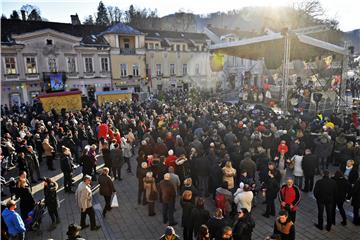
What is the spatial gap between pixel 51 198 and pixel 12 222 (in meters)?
1.30

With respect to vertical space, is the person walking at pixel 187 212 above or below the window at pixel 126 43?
below

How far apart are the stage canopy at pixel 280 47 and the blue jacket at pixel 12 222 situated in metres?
15.7

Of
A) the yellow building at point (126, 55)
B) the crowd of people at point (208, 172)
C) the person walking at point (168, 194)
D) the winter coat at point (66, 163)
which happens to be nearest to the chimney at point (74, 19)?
the yellow building at point (126, 55)

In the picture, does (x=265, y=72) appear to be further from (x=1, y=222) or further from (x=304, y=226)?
(x=1, y=222)

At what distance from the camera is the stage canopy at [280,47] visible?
1711 centimetres

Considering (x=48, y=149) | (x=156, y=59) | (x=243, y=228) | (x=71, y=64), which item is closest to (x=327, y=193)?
(x=243, y=228)

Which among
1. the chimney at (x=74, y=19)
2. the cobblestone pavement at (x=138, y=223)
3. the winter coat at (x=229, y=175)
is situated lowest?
the cobblestone pavement at (x=138, y=223)

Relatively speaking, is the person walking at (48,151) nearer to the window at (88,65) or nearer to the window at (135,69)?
the window at (88,65)

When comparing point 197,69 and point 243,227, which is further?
point 197,69

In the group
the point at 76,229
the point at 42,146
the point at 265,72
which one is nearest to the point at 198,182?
the point at 76,229

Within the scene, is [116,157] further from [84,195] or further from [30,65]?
[30,65]

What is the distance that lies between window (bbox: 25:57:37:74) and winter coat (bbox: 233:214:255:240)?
2949 cm

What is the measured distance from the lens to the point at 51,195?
7.22m

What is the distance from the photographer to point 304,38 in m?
16.8
